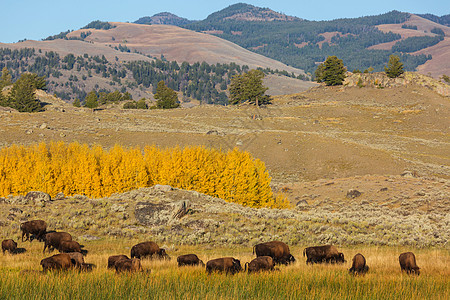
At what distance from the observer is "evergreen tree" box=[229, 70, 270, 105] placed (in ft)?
414

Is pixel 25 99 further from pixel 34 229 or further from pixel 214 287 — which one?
pixel 214 287

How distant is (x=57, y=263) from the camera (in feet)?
46.4

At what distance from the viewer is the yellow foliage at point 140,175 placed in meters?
45.4

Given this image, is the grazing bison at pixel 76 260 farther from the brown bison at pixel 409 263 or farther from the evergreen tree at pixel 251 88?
the evergreen tree at pixel 251 88

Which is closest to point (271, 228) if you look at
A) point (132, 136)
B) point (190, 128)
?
point (132, 136)

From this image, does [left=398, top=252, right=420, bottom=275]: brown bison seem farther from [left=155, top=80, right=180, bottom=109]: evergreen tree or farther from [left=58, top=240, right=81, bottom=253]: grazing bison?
[left=155, top=80, right=180, bottom=109]: evergreen tree

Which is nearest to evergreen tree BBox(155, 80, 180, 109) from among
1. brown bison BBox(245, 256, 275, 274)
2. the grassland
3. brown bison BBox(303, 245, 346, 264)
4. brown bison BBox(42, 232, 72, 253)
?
brown bison BBox(42, 232, 72, 253)

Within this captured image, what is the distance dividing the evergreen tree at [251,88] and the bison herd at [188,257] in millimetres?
106826

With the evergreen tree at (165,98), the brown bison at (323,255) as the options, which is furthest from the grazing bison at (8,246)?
the evergreen tree at (165,98)

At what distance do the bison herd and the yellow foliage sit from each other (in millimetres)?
22118

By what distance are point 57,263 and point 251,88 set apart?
379 ft

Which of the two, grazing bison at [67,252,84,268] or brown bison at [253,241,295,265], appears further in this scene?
brown bison at [253,241,295,265]

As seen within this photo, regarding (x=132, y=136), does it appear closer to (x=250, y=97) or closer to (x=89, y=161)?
(x=89, y=161)

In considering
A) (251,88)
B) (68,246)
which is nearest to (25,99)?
(251,88)
